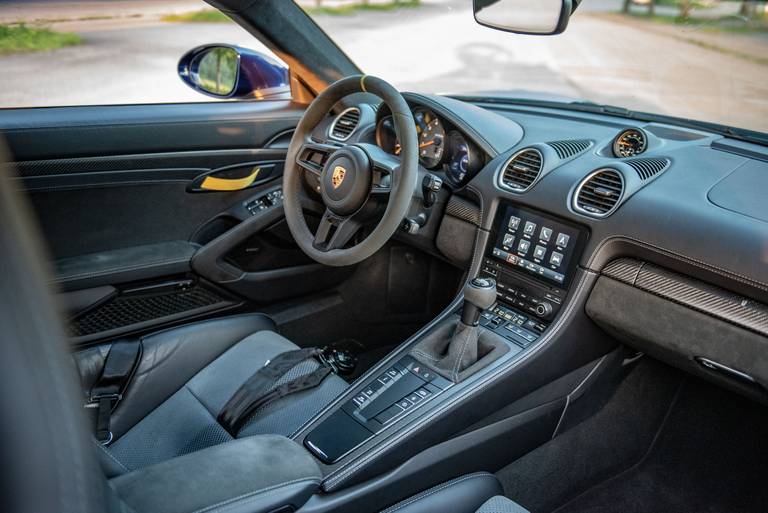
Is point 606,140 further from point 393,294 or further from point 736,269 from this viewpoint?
point 393,294

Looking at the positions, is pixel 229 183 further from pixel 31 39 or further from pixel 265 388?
pixel 265 388

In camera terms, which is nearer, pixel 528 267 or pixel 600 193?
pixel 600 193

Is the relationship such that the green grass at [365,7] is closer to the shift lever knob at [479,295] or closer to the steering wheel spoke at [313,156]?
the steering wheel spoke at [313,156]

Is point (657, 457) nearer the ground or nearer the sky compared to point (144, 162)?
nearer the ground

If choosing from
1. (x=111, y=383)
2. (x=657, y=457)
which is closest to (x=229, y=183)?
(x=111, y=383)

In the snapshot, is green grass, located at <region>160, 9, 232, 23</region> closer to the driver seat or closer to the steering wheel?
the steering wheel

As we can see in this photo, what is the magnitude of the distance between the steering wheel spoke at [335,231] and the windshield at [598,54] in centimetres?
51

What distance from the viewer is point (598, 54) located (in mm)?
3076

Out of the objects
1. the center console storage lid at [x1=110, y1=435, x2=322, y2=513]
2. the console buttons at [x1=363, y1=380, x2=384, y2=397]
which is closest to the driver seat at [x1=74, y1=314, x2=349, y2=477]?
the console buttons at [x1=363, y1=380, x2=384, y2=397]

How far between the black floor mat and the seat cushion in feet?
2.27

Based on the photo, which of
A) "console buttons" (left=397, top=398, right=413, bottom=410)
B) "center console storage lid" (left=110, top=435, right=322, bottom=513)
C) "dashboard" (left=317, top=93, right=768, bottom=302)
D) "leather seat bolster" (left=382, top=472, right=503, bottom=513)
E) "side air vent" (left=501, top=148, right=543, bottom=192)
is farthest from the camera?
"side air vent" (left=501, top=148, right=543, bottom=192)

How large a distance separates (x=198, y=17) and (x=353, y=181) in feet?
4.70

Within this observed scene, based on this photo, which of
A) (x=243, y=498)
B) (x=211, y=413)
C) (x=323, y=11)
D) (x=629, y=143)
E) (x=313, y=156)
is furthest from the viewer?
(x=323, y=11)

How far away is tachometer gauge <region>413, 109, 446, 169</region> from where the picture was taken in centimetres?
228
